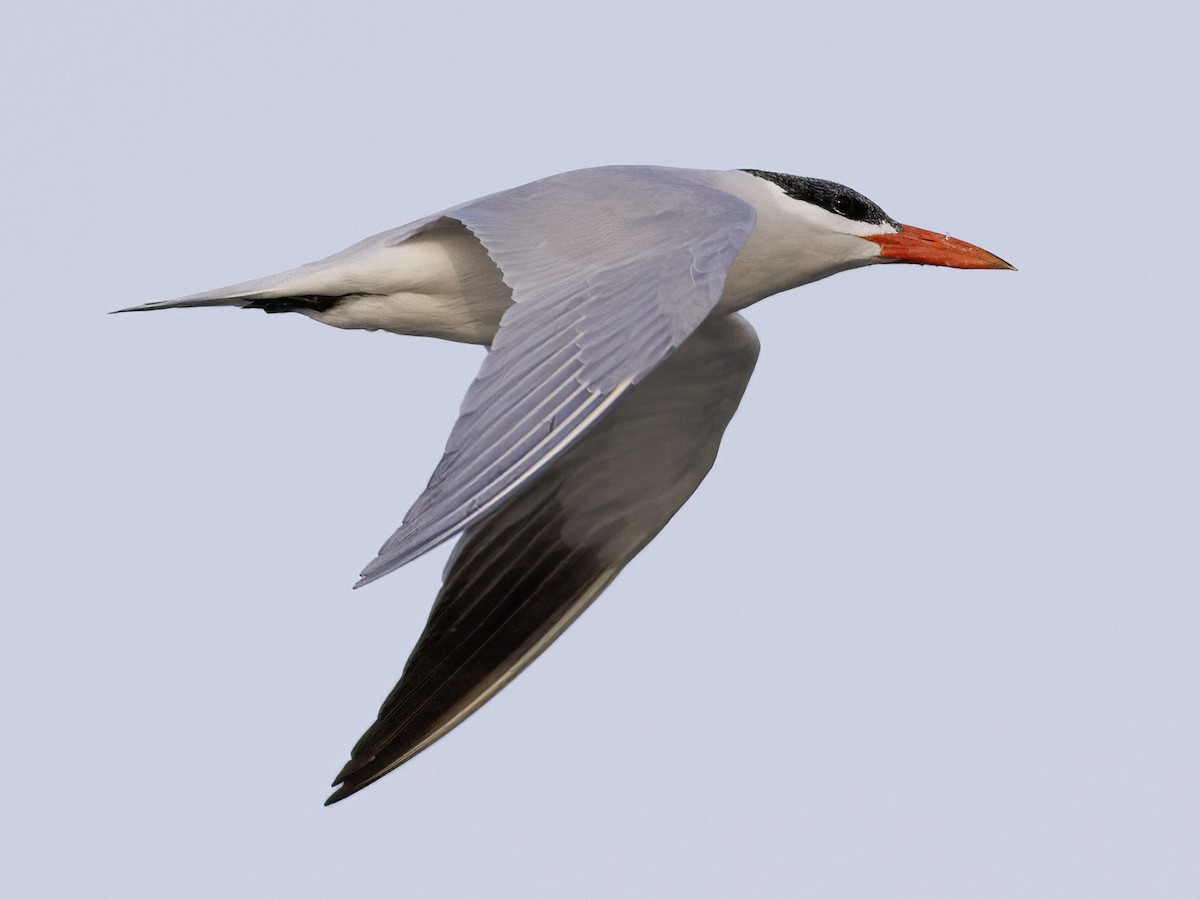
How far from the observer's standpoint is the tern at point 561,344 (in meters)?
5.64

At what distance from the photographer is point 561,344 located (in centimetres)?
585

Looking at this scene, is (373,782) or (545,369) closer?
(545,369)

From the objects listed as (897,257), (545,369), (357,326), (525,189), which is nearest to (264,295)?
(357,326)

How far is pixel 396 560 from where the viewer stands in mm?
5289

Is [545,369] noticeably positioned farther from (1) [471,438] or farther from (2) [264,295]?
(2) [264,295]

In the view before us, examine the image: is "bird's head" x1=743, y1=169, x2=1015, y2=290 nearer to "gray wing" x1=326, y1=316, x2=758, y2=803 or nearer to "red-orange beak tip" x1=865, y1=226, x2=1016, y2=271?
"red-orange beak tip" x1=865, y1=226, x2=1016, y2=271

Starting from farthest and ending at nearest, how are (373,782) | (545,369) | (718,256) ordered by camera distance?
(373,782) → (718,256) → (545,369)

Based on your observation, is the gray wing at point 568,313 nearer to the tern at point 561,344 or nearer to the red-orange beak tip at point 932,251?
the tern at point 561,344

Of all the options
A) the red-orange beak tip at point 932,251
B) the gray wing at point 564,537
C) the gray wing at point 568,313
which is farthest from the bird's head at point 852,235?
the gray wing at point 568,313

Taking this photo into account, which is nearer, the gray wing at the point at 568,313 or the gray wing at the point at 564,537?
the gray wing at the point at 568,313

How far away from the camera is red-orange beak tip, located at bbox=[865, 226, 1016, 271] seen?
8016 mm

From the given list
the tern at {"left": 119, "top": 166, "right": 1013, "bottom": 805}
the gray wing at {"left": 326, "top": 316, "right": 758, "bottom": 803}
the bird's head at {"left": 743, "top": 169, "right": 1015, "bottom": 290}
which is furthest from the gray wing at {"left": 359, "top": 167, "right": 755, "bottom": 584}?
the gray wing at {"left": 326, "top": 316, "right": 758, "bottom": 803}

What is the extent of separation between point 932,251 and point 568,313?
258 cm

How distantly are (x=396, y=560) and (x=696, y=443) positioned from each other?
3365mm
